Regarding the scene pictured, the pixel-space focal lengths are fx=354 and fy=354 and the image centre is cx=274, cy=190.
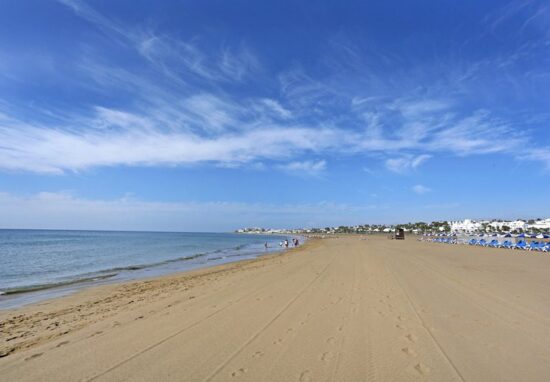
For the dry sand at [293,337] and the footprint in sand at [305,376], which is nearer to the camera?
the footprint in sand at [305,376]

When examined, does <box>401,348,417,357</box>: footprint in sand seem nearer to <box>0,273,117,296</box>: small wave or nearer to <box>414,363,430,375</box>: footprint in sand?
<box>414,363,430,375</box>: footprint in sand

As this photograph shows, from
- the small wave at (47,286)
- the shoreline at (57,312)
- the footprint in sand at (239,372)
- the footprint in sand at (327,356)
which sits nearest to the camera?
the footprint in sand at (239,372)

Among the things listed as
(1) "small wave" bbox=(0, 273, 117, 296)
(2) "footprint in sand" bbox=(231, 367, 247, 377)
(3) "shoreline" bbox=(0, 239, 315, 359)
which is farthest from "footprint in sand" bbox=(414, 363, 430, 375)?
(1) "small wave" bbox=(0, 273, 117, 296)

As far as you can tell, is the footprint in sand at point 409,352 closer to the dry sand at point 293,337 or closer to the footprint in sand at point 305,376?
the dry sand at point 293,337

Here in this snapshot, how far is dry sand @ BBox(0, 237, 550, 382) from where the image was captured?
445 cm

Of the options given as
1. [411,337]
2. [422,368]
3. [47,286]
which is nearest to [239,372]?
[422,368]

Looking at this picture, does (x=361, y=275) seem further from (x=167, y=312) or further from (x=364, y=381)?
(x=364, y=381)

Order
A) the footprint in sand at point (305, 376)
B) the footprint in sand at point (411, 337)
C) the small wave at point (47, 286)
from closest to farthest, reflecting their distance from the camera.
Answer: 1. the footprint in sand at point (305, 376)
2. the footprint in sand at point (411, 337)
3. the small wave at point (47, 286)

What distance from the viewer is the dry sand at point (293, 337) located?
445cm

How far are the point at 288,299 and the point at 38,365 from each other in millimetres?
5624

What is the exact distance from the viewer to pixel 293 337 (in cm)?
580

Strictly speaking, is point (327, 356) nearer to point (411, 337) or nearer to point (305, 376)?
point (305, 376)

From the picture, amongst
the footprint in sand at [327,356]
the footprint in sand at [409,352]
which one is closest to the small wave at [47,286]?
the footprint in sand at [327,356]

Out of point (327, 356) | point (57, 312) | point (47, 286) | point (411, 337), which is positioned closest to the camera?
point (327, 356)
